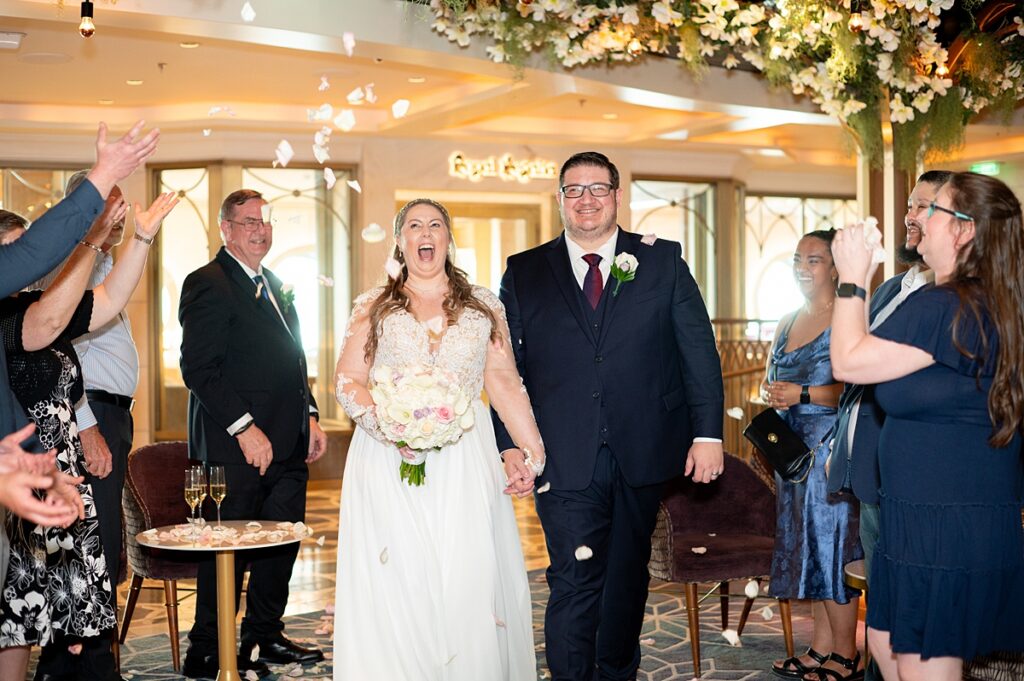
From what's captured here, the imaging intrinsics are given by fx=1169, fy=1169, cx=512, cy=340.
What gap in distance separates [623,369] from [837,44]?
12.6 feet

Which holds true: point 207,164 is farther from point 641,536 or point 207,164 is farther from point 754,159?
point 641,536

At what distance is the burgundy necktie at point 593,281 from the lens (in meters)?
4.56

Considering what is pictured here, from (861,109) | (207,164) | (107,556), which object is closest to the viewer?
(107,556)

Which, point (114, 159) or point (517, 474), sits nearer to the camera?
point (114, 159)

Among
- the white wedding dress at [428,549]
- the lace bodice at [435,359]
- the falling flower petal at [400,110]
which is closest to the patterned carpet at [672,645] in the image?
the white wedding dress at [428,549]

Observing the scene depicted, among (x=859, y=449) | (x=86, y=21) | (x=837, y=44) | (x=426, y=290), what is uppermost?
(x=837, y=44)

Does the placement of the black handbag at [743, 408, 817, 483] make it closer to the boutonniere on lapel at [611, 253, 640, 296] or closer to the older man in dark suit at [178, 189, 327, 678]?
the boutonniere on lapel at [611, 253, 640, 296]

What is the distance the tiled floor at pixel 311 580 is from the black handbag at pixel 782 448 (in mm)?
2793

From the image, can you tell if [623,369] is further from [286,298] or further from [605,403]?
A: [286,298]

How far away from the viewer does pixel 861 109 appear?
7.96 metres

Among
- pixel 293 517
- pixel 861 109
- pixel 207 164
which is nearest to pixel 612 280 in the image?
pixel 293 517

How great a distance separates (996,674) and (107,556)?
11.8ft

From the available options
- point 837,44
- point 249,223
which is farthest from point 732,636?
point 837,44

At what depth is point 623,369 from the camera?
4457mm
